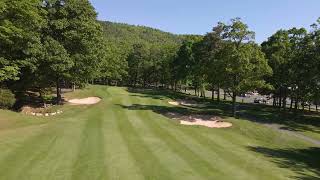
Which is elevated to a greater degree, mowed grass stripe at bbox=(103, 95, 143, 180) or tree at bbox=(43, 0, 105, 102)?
tree at bbox=(43, 0, 105, 102)

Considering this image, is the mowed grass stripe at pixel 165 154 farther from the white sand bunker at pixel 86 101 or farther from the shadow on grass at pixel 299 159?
the white sand bunker at pixel 86 101

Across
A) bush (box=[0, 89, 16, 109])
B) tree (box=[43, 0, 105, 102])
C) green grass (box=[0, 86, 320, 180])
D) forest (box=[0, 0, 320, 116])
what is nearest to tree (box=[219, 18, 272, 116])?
forest (box=[0, 0, 320, 116])

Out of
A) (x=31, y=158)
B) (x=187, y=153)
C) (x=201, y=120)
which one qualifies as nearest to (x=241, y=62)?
(x=201, y=120)

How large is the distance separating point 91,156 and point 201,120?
2522cm

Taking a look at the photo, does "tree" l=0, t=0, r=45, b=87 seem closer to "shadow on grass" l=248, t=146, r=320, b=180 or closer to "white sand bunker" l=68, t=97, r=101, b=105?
"white sand bunker" l=68, t=97, r=101, b=105

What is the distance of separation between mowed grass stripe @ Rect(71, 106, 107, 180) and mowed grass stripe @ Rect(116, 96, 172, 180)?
1906mm

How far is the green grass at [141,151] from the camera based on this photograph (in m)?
21.1

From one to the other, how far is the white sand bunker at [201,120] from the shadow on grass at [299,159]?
11003 millimetres

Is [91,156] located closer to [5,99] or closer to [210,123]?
[5,99]

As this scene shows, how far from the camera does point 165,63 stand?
122188 mm

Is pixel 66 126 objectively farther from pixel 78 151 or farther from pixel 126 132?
pixel 78 151

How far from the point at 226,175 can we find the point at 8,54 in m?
33.0

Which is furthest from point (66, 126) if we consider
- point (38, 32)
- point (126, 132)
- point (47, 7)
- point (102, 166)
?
point (47, 7)

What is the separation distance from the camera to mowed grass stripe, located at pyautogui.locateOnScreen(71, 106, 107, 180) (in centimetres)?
2009
